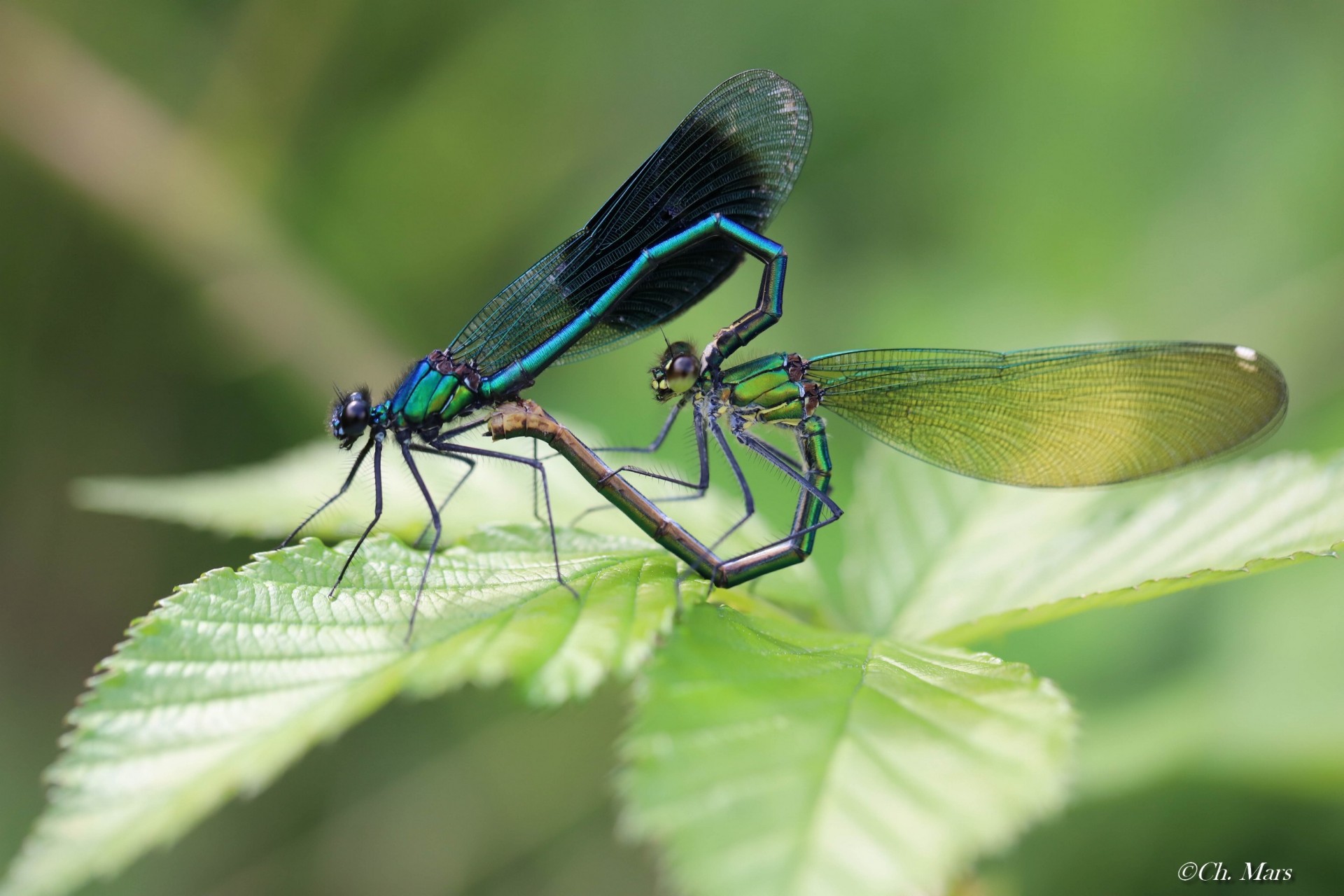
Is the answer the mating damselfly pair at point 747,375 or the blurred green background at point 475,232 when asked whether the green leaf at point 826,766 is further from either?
the blurred green background at point 475,232

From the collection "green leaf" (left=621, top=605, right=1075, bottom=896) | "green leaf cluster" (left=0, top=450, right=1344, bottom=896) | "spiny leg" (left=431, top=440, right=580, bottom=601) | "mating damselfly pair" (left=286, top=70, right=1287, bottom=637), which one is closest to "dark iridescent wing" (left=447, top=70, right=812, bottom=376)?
"mating damselfly pair" (left=286, top=70, right=1287, bottom=637)

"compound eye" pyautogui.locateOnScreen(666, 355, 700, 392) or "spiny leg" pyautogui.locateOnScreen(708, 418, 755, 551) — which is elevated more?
"compound eye" pyautogui.locateOnScreen(666, 355, 700, 392)

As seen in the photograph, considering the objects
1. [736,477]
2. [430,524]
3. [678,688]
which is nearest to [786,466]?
[736,477]

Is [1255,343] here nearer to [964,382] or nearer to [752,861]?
[964,382]

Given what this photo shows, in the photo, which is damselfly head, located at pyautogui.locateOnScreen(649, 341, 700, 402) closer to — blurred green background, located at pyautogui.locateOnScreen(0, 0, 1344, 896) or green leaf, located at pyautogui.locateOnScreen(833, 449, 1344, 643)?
green leaf, located at pyautogui.locateOnScreen(833, 449, 1344, 643)

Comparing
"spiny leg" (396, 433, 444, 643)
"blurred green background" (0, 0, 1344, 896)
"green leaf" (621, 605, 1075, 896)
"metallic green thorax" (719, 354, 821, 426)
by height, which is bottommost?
"green leaf" (621, 605, 1075, 896)

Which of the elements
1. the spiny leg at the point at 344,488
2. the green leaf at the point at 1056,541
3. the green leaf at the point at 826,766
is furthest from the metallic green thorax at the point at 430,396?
the green leaf at the point at 826,766

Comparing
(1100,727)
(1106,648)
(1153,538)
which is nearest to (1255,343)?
(1106,648)
